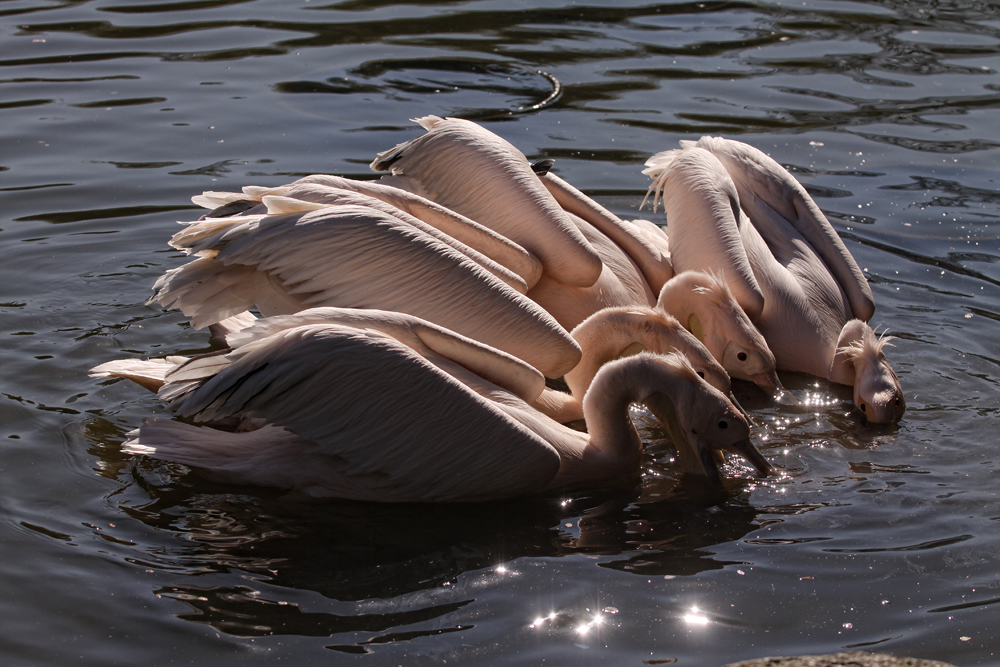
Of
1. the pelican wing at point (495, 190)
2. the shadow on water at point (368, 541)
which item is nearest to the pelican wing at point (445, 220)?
the pelican wing at point (495, 190)

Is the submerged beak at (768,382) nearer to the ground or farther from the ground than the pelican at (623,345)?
nearer to the ground

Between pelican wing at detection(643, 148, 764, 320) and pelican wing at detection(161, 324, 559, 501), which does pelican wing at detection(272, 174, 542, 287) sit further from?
pelican wing at detection(161, 324, 559, 501)

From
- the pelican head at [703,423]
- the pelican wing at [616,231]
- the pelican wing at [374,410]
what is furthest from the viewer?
the pelican wing at [616,231]

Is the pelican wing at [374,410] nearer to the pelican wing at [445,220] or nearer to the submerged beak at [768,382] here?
the pelican wing at [445,220]

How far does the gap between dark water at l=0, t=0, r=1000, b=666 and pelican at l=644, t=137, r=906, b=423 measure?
0.22m

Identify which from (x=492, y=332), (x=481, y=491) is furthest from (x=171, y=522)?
(x=492, y=332)

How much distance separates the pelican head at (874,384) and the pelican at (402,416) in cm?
86

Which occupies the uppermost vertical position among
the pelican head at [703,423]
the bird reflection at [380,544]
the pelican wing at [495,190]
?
the pelican wing at [495,190]

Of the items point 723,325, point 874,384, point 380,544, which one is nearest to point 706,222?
point 723,325

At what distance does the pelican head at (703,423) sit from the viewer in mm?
4402

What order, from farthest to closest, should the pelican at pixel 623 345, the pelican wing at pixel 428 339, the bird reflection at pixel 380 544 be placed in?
the pelican at pixel 623 345 → the pelican wing at pixel 428 339 → the bird reflection at pixel 380 544

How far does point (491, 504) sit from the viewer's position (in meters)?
4.27

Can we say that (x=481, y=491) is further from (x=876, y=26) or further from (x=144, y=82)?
(x=876, y=26)

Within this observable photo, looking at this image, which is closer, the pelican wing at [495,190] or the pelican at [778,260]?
the pelican wing at [495,190]
